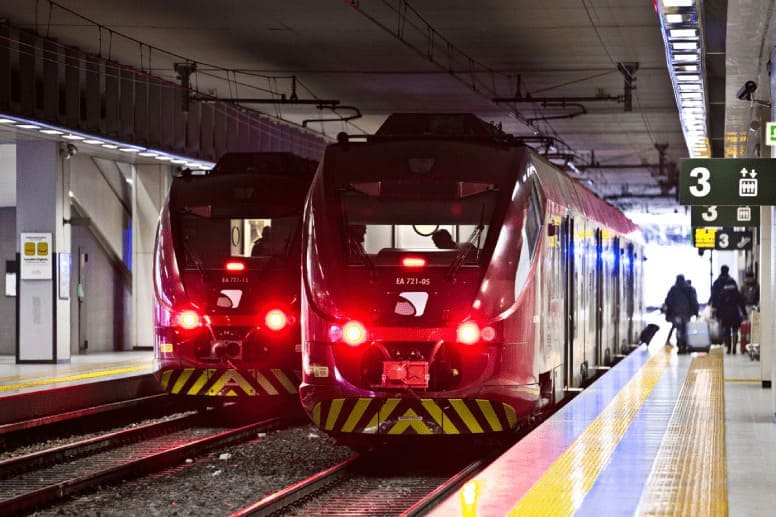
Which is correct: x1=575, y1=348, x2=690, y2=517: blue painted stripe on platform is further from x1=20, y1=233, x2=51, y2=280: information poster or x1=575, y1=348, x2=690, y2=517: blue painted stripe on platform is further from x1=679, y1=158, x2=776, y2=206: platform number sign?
x1=20, y1=233, x2=51, y2=280: information poster

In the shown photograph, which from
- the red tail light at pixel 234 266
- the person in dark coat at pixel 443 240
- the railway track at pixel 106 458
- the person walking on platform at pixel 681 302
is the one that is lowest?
the railway track at pixel 106 458

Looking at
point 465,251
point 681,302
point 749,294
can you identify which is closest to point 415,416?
point 465,251

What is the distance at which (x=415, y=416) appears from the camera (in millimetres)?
11492

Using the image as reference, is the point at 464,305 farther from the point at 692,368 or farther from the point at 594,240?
the point at 692,368

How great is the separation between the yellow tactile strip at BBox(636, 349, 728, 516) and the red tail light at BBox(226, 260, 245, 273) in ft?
17.6

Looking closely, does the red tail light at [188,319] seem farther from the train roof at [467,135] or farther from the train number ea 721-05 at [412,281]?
the train number ea 721-05 at [412,281]

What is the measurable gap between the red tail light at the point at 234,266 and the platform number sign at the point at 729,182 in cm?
526

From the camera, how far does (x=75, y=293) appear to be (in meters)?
25.3

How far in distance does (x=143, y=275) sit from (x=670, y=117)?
13.0 metres

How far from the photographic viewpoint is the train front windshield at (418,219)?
11867mm

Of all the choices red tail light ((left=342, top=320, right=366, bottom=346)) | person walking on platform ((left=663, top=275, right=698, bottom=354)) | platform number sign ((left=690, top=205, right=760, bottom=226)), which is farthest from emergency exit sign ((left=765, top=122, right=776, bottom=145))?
person walking on platform ((left=663, top=275, right=698, bottom=354))

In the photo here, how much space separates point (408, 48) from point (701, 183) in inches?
345

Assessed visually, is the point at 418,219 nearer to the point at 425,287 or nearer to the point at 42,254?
the point at 425,287

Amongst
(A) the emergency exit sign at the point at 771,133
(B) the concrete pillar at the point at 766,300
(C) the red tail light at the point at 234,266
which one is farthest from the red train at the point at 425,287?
(B) the concrete pillar at the point at 766,300
